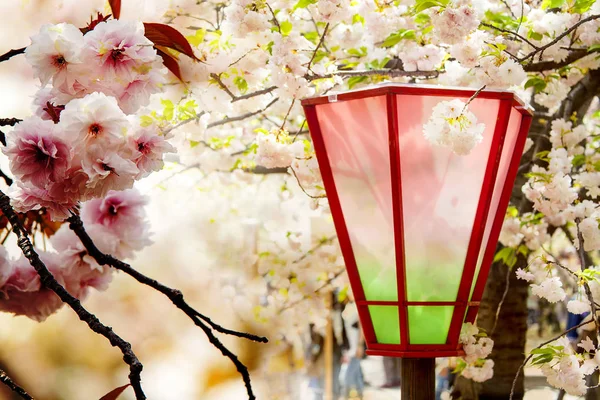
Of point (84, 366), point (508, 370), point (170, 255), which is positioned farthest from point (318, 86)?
point (170, 255)

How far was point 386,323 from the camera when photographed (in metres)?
1.46

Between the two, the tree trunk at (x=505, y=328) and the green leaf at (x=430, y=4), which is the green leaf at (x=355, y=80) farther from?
the tree trunk at (x=505, y=328)

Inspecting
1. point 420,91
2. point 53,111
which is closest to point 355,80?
point 420,91

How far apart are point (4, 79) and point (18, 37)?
20.9 inches

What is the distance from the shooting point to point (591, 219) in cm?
233

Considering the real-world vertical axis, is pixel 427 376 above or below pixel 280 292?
below

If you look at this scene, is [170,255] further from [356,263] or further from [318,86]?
[356,263]

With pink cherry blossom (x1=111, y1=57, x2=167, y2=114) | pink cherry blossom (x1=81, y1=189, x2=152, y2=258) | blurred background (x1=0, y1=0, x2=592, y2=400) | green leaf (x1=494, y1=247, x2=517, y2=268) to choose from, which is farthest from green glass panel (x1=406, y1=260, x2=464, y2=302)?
blurred background (x1=0, y1=0, x2=592, y2=400)

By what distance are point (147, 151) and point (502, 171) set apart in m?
0.86

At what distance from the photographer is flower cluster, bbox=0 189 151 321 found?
132 centimetres

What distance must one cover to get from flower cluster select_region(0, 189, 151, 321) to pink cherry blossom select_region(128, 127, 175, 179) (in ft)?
1.49

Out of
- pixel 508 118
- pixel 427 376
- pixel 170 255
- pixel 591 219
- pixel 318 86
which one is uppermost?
pixel 170 255

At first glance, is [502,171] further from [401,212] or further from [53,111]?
[53,111]

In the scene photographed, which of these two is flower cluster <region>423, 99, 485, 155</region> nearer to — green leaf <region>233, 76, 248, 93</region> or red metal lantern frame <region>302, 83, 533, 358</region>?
red metal lantern frame <region>302, 83, 533, 358</region>
